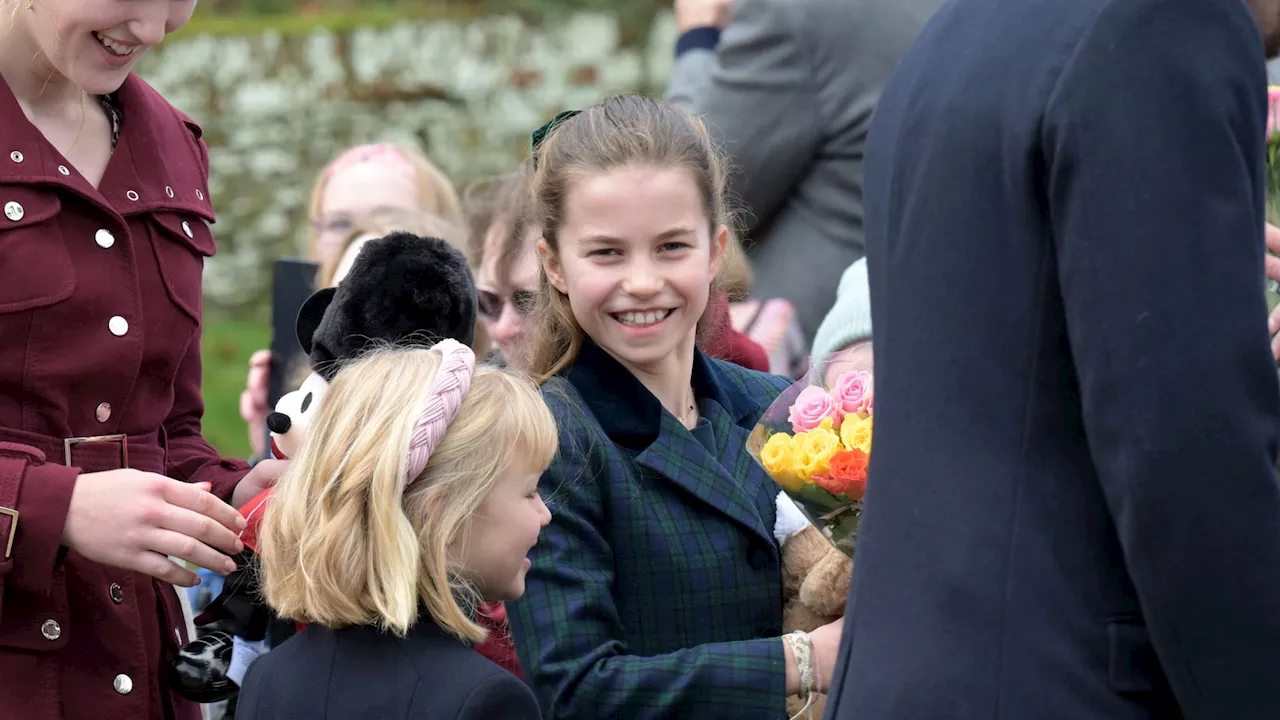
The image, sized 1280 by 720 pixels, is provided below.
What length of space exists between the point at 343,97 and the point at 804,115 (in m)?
4.87

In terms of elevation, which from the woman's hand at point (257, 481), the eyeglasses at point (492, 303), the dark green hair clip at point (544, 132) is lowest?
the woman's hand at point (257, 481)

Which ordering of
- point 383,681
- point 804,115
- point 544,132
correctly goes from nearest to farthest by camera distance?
point 383,681, point 544,132, point 804,115

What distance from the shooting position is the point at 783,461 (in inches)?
91.8

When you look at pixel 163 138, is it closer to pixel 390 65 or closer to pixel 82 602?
pixel 82 602

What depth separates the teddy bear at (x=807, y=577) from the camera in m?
2.50

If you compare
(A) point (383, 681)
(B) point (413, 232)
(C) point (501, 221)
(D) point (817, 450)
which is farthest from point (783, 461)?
(C) point (501, 221)

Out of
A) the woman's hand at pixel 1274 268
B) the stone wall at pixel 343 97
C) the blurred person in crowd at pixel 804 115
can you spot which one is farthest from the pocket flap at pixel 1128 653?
the stone wall at pixel 343 97

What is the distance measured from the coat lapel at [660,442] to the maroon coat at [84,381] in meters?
0.64

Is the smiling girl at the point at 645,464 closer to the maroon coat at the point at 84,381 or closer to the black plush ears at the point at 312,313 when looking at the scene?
Answer: the black plush ears at the point at 312,313

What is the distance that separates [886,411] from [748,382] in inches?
47.8

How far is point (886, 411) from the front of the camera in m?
1.79

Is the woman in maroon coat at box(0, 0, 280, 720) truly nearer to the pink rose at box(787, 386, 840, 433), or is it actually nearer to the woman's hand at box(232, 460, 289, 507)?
the woman's hand at box(232, 460, 289, 507)

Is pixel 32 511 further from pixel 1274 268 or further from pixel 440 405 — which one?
pixel 1274 268

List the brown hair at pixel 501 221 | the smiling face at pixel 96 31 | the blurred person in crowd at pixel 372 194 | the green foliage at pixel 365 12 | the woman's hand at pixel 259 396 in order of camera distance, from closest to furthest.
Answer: the smiling face at pixel 96 31 → the brown hair at pixel 501 221 → the woman's hand at pixel 259 396 → the blurred person in crowd at pixel 372 194 → the green foliage at pixel 365 12
